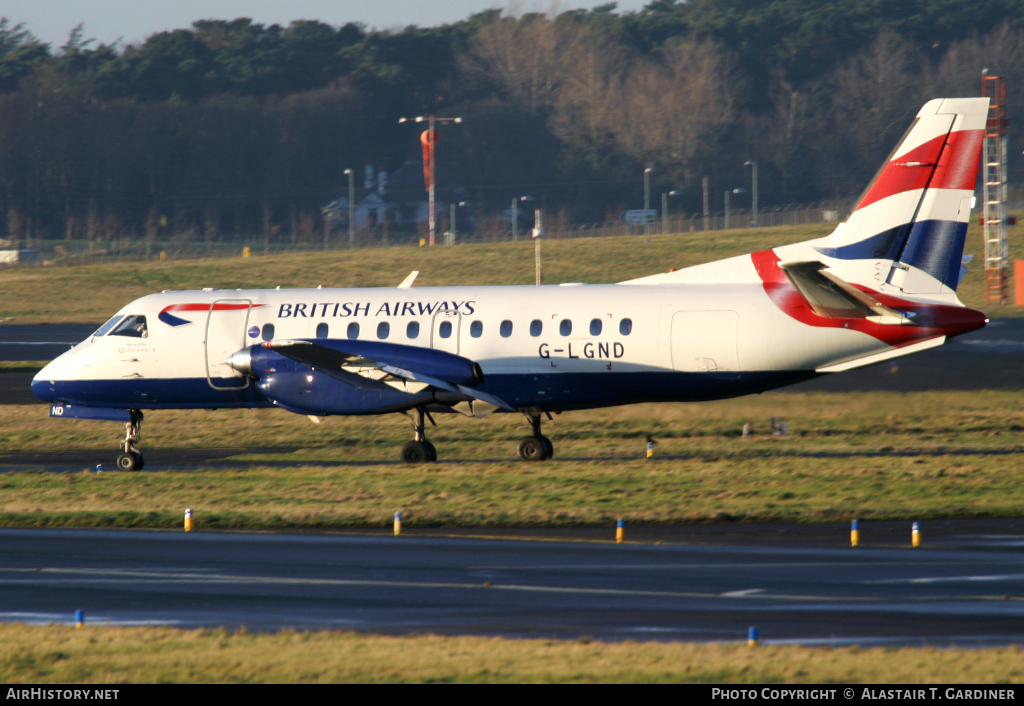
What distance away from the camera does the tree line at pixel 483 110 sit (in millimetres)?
137500

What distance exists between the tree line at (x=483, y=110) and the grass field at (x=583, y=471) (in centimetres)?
10652

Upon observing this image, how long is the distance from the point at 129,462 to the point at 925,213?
16.2 m

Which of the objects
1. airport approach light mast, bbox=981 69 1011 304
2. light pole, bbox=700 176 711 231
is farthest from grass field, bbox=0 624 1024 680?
light pole, bbox=700 176 711 231

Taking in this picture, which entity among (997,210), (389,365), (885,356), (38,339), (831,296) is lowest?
(38,339)

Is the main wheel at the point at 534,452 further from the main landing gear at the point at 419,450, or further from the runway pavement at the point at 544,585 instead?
the runway pavement at the point at 544,585

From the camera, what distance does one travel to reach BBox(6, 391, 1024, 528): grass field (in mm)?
19938

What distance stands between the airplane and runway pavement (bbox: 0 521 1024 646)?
5.86 metres

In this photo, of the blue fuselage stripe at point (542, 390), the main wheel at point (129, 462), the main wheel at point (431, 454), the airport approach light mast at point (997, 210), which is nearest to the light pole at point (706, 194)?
the airport approach light mast at point (997, 210)

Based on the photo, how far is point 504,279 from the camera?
267 feet

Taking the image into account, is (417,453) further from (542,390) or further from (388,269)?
(388,269)

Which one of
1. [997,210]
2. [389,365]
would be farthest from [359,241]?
[389,365]

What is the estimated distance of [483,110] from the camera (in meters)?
147

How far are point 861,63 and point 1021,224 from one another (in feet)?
194

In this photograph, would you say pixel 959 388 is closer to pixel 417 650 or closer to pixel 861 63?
pixel 417 650
